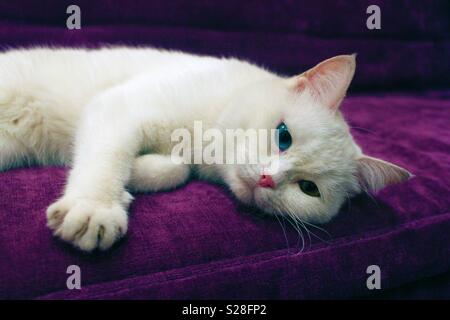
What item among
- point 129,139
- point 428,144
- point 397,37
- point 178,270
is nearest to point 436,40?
point 397,37

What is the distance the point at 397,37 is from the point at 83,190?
223 cm

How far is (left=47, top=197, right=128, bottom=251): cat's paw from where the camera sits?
81 cm

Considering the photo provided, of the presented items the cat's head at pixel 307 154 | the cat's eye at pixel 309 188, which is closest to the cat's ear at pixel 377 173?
the cat's head at pixel 307 154

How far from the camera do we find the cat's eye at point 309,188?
3.64ft

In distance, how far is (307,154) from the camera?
1.08 metres

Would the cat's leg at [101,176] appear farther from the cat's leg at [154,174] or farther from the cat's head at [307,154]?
the cat's head at [307,154]

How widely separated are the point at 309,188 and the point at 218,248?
36 cm

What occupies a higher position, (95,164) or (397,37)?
(397,37)

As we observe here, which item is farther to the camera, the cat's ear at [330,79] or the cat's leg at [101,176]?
the cat's ear at [330,79]

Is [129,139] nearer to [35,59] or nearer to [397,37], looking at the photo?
[35,59]

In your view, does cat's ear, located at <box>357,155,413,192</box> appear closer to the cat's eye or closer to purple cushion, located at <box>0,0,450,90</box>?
the cat's eye

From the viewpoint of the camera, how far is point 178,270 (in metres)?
0.85

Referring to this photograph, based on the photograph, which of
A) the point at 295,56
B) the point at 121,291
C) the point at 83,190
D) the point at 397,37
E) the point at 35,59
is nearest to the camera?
the point at 121,291

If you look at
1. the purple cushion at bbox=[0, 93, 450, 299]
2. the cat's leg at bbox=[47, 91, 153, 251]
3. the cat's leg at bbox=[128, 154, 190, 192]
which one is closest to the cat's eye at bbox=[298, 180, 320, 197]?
the purple cushion at bbox=[0, 93, 450, 299]
